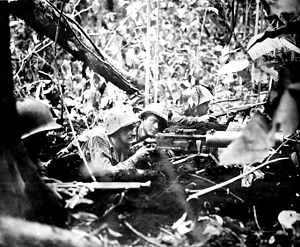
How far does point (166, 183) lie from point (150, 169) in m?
0.43

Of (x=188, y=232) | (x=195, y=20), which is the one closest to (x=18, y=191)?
(x=188, y=232)

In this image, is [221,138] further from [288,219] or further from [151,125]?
[151,125]

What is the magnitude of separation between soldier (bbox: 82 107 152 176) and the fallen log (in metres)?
2.15

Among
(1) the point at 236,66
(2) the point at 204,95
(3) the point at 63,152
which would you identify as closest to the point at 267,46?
(1) the point at 236,66

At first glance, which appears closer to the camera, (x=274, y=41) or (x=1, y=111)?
(x=1, y=111)

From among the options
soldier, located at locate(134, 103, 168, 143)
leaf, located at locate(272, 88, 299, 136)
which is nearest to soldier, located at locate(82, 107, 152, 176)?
soldier, located at locate(134, 103, 168, 143)

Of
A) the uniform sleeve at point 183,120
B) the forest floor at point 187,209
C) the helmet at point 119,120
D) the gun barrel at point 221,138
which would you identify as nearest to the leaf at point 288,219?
the forest floor at point 187,209

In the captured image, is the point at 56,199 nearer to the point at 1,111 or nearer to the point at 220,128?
the point at 1,111

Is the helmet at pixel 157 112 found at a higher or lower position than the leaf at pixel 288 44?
lower

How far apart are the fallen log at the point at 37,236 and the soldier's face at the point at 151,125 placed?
2603 mm

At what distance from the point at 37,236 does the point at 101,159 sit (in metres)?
2.38

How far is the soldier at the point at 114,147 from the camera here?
4.14 metres

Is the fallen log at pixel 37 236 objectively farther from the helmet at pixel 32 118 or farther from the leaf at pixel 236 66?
the leaf at pixel 236 66

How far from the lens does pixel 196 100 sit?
501 centimetres
